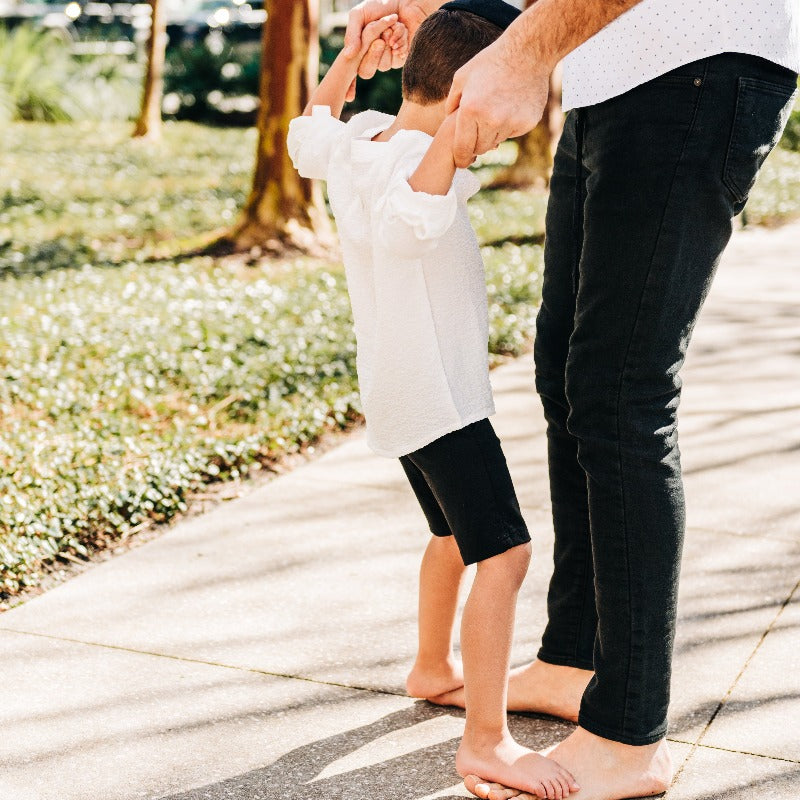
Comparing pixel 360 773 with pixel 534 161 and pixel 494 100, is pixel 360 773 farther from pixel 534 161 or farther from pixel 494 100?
pixel 534 161

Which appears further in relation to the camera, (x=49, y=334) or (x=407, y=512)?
(x=49, y=334)

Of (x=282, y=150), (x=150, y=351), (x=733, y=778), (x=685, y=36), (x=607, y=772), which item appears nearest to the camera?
(x=685, y=36)

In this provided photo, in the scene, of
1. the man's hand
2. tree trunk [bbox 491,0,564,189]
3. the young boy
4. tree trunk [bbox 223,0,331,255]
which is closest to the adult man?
the man's hand

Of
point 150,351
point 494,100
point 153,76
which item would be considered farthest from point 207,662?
point 153,76

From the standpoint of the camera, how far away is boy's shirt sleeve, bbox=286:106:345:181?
2.40 m

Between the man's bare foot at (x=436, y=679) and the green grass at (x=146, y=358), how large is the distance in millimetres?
1291

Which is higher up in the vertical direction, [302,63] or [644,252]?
[302,63]

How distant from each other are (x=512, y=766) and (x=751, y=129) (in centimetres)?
124

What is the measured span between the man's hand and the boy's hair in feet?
0.73

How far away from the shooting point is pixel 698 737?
2533mm

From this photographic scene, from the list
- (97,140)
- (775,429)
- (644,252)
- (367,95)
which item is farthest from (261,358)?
(367,95)

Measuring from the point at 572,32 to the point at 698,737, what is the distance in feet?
4.81

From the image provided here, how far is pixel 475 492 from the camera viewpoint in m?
2.29

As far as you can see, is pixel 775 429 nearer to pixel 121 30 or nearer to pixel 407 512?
pixel 407 512
